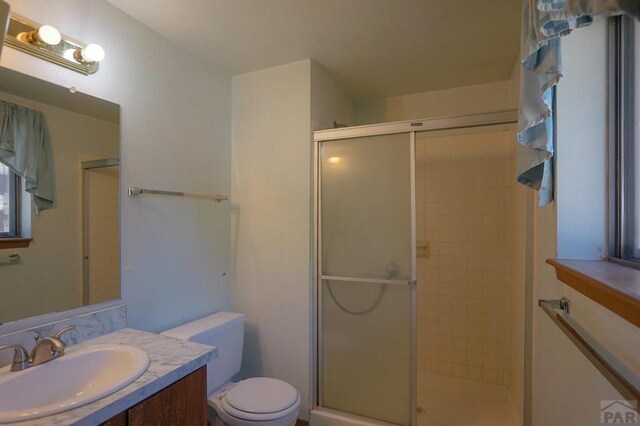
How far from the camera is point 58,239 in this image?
4.46 ft

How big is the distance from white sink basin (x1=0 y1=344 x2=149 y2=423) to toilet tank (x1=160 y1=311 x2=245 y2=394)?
1.42 feet

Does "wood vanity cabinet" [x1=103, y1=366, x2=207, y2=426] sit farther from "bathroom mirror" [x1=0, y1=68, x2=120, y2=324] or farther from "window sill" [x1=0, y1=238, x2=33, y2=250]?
"window sill" [x1=0, y1=238, x2=33, y2=250]

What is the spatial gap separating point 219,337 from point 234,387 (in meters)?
0.28

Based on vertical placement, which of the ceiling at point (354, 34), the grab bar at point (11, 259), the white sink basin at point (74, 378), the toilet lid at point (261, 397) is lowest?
the toilet lid at point (261, 397)

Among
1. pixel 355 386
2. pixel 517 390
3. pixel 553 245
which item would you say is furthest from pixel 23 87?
pixel 517 390

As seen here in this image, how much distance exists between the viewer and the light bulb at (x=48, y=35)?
1.25 metres

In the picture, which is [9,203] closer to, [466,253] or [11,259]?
[11,259]

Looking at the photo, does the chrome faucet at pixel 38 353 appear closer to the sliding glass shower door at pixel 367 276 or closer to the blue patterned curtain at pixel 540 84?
the sliding glass shower door at pixel 367 276

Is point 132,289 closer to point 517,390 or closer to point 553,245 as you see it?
point 553,245

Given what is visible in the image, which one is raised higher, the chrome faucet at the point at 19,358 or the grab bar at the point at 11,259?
the grab bar at the point at 11,259

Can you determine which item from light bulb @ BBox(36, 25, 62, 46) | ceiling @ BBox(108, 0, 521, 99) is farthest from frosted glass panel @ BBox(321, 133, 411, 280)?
light bulb @ BBox(36, 25, 62, 46)

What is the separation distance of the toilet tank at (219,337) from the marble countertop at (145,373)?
305 mm

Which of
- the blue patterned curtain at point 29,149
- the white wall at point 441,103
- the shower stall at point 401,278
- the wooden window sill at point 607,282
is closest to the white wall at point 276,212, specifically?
the shower stall at point 401,278

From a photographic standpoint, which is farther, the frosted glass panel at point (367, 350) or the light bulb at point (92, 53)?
the frosted glass panel at point (367, 350)
